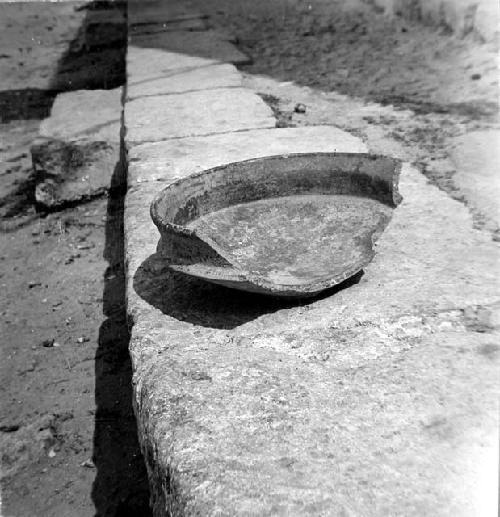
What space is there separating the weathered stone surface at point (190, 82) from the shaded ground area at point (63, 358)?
0.65 m

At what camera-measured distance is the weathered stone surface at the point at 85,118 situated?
430 cm

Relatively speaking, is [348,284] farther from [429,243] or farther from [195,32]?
[195,32]

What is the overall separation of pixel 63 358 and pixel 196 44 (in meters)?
3.50

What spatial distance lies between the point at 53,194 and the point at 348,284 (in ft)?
7.81

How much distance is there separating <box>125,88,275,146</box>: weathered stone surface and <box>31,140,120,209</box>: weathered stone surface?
310 mm

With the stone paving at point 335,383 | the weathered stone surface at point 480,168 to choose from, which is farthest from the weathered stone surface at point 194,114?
the stone paving at point 335,383

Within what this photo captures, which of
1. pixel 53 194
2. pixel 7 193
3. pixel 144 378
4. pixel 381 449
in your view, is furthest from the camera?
pixel 7 193

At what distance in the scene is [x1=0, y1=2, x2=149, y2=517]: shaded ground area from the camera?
7.13ft

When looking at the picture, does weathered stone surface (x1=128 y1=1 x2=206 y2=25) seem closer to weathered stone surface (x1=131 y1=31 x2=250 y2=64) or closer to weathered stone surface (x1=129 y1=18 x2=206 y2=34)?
weathered stone surface (x1=129 y1=18 x2=206 y2=34)

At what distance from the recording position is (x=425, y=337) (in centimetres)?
174

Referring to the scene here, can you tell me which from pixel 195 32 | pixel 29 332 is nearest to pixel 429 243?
pixel 29 332

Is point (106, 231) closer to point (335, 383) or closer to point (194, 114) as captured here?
point (194, 114)

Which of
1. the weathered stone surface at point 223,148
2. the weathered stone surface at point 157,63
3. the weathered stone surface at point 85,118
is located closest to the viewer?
the weathered stone surface at point 223,148

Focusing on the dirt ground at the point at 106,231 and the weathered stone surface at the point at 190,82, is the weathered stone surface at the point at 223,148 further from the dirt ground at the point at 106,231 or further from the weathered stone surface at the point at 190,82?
the weathered stone surface at the point at 190,82
